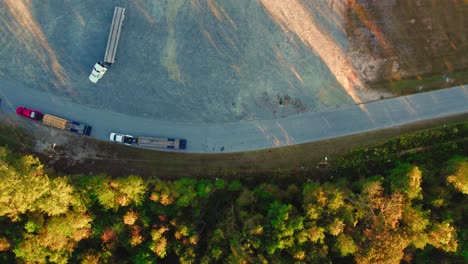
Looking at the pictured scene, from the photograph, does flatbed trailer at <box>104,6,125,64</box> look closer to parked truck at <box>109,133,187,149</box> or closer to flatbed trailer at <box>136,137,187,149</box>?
parked truck at <box>109,133,187,149</box>

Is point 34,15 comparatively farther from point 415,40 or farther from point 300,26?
point 415,40

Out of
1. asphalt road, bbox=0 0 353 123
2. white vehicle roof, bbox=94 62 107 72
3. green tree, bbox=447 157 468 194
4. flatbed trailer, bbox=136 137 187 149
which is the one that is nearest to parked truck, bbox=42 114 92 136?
asphalt road, bbox=0 0 353 123

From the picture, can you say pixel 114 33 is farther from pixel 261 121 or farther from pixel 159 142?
pixel 261 121

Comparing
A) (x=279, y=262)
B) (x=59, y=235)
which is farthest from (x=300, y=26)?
(x=59, y=235)

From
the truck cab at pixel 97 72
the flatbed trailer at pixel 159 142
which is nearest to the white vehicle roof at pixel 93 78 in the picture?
the truck cab at pixel 97 72

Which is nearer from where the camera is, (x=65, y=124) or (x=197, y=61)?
(x=65, y=124)

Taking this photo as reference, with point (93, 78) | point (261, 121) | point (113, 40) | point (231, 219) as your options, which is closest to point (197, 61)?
point (113, 40)

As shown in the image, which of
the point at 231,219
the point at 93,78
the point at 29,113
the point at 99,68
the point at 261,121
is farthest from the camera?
the point at 261,121
